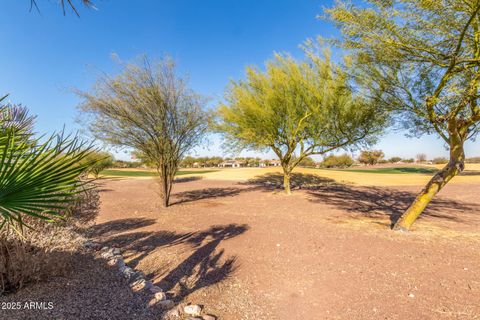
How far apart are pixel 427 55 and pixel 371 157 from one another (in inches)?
2382

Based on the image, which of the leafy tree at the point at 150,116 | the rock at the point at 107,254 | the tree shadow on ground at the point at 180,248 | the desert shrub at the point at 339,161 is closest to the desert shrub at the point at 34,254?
the rock at the point at 107,254

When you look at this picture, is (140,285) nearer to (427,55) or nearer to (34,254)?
(34,254)

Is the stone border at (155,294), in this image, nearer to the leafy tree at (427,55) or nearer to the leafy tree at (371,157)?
the leafy tree at (427,55)

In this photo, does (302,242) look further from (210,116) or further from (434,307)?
(210,116)

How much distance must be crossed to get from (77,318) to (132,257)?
2757mm

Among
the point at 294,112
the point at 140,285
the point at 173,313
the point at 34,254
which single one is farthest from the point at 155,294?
the point at 294,112

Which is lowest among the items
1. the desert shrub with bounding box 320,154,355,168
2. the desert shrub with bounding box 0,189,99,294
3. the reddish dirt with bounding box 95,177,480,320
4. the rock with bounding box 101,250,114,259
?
the reddish dirt with bounding box 95,177,480,320

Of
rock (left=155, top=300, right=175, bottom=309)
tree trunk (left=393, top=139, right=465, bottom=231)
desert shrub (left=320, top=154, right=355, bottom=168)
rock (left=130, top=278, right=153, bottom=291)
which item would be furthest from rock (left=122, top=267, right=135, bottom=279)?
desert shrub (left=320, top=154, right=355, bottom=168)

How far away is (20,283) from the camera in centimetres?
327

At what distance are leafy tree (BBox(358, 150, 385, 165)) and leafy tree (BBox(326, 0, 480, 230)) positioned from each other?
185 feet

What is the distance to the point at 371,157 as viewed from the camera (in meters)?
60.0

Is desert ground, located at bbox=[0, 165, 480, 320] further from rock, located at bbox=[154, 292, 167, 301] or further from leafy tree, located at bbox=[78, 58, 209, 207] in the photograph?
leafy tree, located at bbox=[78, 58, 209, 207]

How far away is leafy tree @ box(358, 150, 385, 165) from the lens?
59.2 metres

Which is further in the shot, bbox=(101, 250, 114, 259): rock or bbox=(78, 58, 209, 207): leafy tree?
bbox=(78, 58, 209, 207): leafy tree
